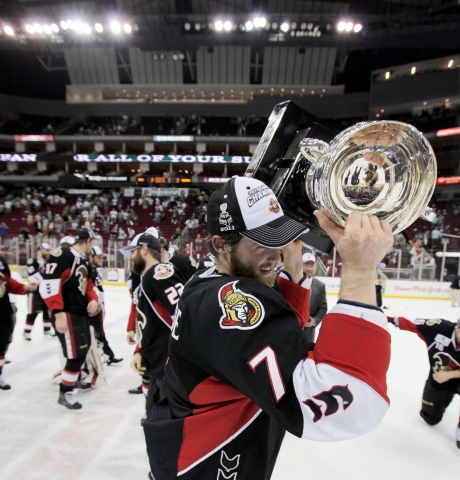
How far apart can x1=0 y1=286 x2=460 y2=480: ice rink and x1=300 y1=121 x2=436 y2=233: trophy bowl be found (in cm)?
250

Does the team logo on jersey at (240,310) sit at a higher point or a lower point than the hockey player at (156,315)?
higher

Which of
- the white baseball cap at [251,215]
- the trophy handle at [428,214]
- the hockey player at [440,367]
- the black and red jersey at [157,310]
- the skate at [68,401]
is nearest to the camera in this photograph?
the trophy handle at [428,214]

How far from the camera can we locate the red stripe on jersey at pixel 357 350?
694mm

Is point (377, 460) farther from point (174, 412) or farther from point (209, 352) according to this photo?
point (209, 352)

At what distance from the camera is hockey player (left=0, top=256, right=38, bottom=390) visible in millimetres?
4105

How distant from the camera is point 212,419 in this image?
1.01 meters

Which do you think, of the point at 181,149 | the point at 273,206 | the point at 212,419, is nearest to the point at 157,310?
the point at 212,419

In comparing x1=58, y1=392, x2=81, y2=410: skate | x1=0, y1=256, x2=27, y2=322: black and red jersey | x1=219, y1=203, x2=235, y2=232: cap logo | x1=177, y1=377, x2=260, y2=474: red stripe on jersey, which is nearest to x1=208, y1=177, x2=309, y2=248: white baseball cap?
x1=219, y1=203, x2=235, y2=232: cap logo

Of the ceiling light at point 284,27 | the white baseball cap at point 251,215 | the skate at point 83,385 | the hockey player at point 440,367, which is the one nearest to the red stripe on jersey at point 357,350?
the white baseball cap at point 251,215

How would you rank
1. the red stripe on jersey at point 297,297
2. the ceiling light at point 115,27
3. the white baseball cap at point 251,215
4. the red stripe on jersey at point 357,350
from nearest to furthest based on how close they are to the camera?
the red stripe on jersey at point 357,350, the white baseball cap at point 251,215, the red stripe on jersey at point 297,297, the ceiling light at point 115,27

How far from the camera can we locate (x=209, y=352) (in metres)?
0.85

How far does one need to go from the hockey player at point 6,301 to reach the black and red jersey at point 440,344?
4446 millimetres

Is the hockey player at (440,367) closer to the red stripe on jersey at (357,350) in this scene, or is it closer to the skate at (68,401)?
the red stripe on jersey at (357,350)

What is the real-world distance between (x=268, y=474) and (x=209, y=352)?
654 millimetres
